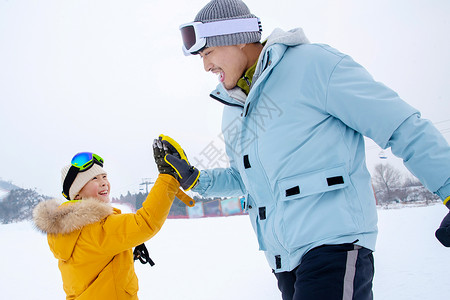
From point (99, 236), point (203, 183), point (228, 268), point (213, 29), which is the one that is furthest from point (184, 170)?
point (228, 268)

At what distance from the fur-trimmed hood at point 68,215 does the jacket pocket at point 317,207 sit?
135 centimetres

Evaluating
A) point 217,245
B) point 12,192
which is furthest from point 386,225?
point 12,192

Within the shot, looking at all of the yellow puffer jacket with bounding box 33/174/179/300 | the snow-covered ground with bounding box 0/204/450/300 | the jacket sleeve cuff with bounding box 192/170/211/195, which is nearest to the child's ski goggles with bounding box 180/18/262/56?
the jacket sleeve cuff with bounding box 192/170/211/195

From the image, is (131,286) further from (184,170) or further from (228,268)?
(228,268)

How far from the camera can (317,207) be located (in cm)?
135

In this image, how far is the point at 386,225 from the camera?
8906 millimetres

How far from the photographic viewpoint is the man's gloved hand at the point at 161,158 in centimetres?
229

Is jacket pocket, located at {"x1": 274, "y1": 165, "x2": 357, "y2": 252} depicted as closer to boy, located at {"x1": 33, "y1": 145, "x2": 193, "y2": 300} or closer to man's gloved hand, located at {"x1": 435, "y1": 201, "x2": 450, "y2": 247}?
man's gloved hand, located at {"x1": 435, "y1": 201, "x2": 450, "y2": 247}

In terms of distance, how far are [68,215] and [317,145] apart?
168cm

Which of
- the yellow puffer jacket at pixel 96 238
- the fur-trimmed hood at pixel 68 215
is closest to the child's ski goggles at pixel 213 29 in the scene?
the yellow puffer jacket at pixel 96 238

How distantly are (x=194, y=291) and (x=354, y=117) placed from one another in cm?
470

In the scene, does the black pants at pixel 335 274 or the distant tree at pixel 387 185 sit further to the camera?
the distant tree at pixel 387 185

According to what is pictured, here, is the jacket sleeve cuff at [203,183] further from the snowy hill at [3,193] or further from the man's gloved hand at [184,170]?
the snowy hill at [3,193]

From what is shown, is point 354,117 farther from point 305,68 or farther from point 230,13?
point 230,13
